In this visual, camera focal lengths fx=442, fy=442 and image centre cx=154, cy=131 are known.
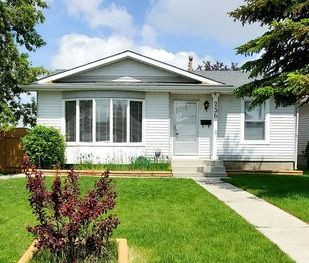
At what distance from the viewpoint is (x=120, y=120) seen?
18.0 m

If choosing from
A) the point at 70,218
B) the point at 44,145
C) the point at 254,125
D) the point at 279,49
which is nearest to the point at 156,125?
the point at 254,125

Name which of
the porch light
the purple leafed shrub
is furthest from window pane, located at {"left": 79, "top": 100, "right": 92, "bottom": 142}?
the purple leafed shrub

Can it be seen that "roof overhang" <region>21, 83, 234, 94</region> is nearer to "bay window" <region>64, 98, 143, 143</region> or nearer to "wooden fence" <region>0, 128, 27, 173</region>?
"bay window" <region>64, 98, 143, 143</region>

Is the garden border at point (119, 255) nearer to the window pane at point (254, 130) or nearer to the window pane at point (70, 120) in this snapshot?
the window pane at point (70, 120)

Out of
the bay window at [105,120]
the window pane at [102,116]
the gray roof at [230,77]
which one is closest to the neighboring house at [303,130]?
the gray roof at [230,77]

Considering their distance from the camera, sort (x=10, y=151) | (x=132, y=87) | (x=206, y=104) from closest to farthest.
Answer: (x=132, y=87), (x=10, y=151), (x=206, y=104)

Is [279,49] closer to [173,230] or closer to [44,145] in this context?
[173,230]

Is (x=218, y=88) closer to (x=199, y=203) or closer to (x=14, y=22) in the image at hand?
(x=199, y=203)

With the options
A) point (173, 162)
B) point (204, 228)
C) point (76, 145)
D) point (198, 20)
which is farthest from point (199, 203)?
point (198, 20)

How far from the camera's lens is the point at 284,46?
12500 millimetres

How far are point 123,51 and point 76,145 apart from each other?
4381 mm

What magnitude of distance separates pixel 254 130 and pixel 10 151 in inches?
413

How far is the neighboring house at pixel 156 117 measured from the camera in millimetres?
17953

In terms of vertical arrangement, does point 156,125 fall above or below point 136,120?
below
